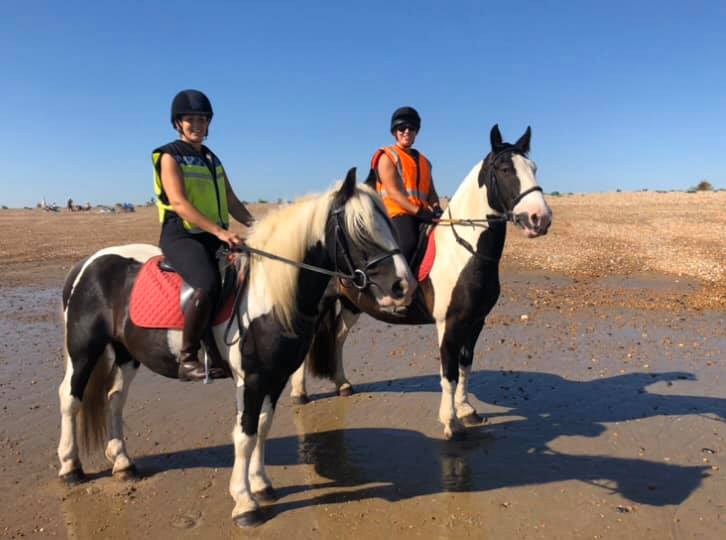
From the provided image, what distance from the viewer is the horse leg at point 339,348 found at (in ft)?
21.0

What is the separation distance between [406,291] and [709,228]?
2347 cm

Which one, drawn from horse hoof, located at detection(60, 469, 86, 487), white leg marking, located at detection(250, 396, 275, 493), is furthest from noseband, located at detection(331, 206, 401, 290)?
horse hoof, located at detection(60, 469, 86, 487)

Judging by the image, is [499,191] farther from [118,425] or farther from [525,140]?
[118,425]

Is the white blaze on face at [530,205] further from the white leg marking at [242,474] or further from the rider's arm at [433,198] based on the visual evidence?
the white leg marking at [242,474]

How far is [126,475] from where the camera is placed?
14.5 feet

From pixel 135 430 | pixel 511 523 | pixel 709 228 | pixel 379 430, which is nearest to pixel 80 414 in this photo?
pixel 135 430

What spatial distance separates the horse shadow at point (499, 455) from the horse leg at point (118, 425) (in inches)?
11.5

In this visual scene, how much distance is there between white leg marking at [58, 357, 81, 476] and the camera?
429cm

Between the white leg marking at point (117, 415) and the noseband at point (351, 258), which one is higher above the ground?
the noseband at point (351, 258)

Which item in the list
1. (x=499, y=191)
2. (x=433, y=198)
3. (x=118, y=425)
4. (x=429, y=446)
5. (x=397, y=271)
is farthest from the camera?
(x=433, y=198)

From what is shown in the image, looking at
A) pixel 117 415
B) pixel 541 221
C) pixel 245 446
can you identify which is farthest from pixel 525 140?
pixel 117 415

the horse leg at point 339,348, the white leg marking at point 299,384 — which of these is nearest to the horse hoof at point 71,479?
the white leg marking at point 299,384

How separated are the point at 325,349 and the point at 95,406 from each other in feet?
8.87

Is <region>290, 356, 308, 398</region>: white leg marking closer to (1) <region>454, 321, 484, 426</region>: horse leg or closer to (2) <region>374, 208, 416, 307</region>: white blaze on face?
(1) <region>454, 321, 484, 426</region>: horse leg
